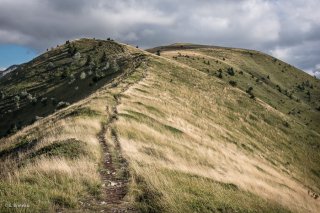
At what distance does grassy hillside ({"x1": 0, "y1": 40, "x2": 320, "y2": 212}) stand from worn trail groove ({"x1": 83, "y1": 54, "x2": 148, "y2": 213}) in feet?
0.16

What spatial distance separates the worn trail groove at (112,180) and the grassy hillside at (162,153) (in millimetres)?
49

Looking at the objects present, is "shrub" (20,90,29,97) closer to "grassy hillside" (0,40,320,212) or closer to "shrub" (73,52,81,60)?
"shrub" (73,52,81,60)

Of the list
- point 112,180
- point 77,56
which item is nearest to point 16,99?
point 77,56

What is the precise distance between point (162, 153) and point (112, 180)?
25.7ft

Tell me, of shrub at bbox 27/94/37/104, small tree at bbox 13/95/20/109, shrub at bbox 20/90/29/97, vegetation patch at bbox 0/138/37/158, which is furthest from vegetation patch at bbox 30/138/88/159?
shrub at bbox 20/90/29/97

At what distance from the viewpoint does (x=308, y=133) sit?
243ft

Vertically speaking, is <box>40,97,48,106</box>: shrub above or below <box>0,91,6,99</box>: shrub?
above

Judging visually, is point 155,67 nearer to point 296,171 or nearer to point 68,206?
point 296,171

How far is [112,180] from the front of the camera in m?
17.3

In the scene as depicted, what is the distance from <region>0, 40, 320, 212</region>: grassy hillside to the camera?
1516cm

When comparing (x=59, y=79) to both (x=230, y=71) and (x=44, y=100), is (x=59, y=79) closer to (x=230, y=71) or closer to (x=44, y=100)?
(x=44, y=100)

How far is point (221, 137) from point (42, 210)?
35.6 meters

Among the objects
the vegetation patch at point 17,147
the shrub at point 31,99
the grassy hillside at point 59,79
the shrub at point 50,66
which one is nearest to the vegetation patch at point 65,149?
the vegetation patch at point 17,147

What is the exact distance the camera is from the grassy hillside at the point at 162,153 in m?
15.2
